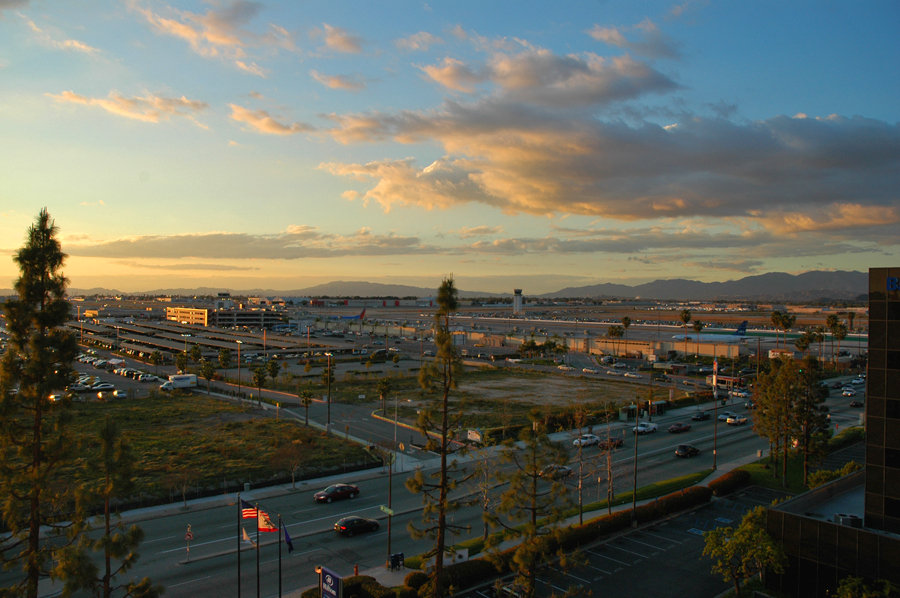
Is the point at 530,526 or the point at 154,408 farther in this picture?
the point at 154,408

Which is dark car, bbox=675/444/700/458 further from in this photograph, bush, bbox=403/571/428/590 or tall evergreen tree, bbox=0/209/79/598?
tall evergreen tree, bbox=0/209/79/598

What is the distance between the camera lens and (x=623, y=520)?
3241 centimetres

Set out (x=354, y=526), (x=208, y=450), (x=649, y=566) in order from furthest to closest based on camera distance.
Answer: (x=208, y=450)
(x=354, y=526)
(x=649, y=566)

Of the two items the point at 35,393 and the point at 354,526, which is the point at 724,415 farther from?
the point at 35,393

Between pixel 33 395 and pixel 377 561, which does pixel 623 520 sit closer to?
pixel 377 561

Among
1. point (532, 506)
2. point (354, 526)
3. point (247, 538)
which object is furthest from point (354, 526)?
point (532, 506)

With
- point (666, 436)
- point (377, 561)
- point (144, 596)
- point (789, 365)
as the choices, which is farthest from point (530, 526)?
point (666, 436)

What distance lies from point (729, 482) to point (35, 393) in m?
40.4

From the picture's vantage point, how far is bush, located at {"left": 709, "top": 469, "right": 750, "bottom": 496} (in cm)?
3856

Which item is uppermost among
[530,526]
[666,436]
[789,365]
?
[789,365]

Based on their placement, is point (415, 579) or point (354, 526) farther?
point (354, 526)

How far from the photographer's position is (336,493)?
37.0m

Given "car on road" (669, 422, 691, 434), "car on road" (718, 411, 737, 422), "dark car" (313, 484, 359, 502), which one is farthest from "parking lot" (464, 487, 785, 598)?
"car on road" (718, 411, 737, 422)

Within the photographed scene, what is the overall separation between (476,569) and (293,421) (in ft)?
124
